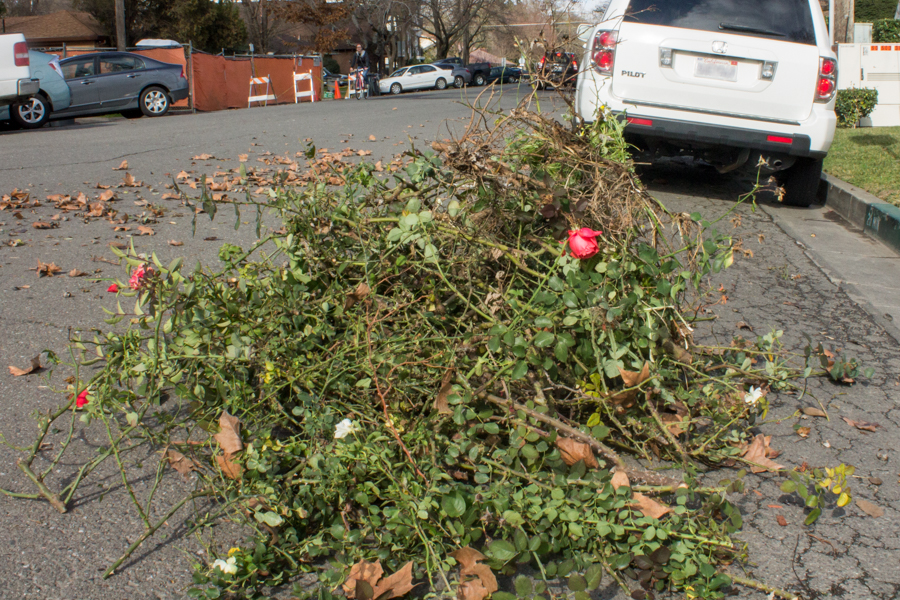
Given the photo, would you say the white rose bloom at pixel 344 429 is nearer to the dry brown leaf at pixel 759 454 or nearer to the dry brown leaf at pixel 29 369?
the dry brown leaf at pixel 759 454

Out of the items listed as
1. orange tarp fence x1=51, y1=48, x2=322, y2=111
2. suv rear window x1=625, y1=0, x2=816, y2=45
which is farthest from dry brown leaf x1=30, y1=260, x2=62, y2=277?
orange tarp fence x1=51, y1=48, x2=322, y2=111

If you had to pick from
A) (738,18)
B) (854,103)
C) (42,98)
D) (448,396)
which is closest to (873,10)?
(854,103)

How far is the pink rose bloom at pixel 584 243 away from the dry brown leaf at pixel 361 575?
121 cm

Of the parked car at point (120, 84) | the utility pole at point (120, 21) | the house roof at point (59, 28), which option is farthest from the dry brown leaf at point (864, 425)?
the house roof at point (59, 28)

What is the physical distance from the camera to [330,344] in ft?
8.62

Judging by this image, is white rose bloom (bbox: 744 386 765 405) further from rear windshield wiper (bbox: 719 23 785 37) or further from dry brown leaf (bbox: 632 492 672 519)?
rear windshield wiper (bbox: 719 23 785 37)

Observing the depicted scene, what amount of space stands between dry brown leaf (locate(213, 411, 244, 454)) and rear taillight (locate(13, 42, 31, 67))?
41.9 ft

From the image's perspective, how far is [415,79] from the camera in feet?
135

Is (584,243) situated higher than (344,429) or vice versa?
(584,243)

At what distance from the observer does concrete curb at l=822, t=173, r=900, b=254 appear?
5.65m

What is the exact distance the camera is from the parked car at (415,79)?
132 ft

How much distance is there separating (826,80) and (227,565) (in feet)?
20.4

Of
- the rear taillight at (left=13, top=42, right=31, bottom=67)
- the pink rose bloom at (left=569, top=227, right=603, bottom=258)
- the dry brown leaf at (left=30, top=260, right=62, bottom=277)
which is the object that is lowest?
the dry brown leaf at (left=30, top=260, right=62, bottom=277)

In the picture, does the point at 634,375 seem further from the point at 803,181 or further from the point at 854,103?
the point at 854,103
